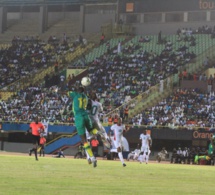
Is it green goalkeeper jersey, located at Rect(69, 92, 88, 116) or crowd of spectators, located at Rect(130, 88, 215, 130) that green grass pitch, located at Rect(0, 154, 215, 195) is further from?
crowd of spectators, located at Rect(130, 88, 215, 130)

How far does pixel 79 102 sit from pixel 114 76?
1610 inches

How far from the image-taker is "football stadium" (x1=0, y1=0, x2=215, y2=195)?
157ft

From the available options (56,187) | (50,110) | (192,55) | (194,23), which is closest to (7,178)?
(56,187)

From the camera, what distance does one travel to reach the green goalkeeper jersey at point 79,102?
860 inches

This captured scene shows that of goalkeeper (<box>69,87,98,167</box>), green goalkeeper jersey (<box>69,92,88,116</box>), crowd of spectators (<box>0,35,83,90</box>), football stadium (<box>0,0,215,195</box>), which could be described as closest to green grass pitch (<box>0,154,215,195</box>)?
goalkeeper (<box>69,87,98,167</box>)

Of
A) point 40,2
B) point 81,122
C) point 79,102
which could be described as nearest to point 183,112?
point 81,122

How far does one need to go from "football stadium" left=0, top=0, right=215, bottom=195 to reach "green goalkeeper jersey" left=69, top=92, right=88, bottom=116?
9070 mm

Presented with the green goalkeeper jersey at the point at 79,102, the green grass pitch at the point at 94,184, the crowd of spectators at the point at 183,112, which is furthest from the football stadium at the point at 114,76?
the green grass pitch at the point at 94,184

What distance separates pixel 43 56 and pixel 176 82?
19436mm

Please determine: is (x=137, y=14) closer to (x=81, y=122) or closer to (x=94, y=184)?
(x=81, y=122)

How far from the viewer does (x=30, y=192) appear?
13.4m

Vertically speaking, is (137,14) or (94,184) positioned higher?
(137,14)

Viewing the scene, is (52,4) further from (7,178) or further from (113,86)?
(7,178)

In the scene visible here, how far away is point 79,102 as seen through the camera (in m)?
22.1
